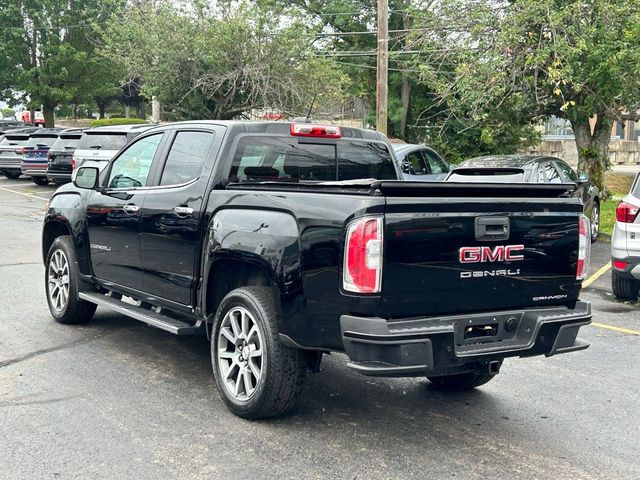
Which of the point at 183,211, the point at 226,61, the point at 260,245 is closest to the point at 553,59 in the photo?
the point at 183,211

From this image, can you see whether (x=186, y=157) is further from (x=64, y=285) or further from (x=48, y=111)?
(x=48, y=111)

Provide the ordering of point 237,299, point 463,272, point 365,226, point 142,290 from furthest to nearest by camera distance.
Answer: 1. point 142,290
2. point 237,299
3. point 463,272
4. point 365,226

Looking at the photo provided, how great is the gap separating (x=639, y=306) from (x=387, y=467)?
6.03 meters

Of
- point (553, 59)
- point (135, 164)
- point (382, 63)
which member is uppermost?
point (382, 63)

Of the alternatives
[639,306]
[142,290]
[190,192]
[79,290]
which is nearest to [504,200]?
[190,192]

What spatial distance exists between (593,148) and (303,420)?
48.4ft

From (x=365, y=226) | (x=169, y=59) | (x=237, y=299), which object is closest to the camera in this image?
(x=365, y=226)

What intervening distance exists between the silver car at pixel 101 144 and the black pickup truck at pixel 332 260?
11864 mm

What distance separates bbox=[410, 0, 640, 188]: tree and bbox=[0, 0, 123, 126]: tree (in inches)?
1022

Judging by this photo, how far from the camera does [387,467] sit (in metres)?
4.50

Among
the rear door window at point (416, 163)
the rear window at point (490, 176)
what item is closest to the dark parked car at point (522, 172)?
the rear window at point (490, 176)

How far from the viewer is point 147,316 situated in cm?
622

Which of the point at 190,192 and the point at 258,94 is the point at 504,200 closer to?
the point at 190,192

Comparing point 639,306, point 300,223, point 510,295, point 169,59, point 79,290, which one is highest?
point 169,59
